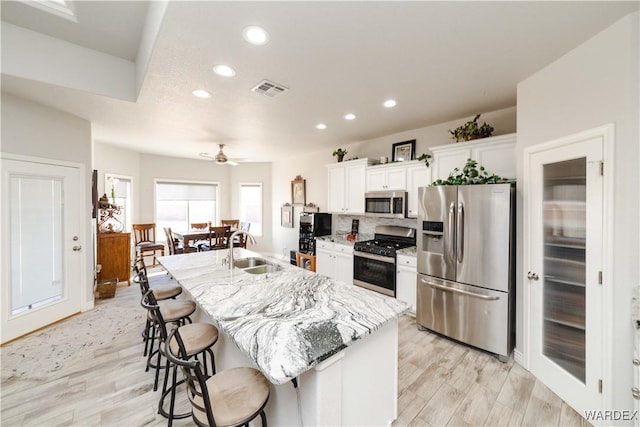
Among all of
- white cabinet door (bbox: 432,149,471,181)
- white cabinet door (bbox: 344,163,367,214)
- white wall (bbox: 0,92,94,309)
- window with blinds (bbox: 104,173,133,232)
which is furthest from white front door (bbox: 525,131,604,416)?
window with blinds (bbox: 104,173,133,232)

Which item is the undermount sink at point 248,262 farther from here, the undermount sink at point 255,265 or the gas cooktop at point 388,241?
the gas cooktop at point 388,241

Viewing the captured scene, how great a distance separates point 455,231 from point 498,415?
1.55 meters

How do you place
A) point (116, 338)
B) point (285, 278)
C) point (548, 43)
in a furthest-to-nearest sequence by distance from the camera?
point (116, 338), point (285, 278), point (548, 43)

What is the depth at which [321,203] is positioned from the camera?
572cm

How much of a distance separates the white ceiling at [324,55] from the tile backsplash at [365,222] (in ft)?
5.11

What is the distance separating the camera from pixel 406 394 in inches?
80.2

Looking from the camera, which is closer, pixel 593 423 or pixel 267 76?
pixel 593 423

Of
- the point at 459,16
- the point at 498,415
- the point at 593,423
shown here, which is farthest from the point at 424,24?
the point at 593,423

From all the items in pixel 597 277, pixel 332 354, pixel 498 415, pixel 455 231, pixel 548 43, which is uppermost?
pixel 548 43

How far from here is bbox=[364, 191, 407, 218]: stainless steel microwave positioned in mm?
3783

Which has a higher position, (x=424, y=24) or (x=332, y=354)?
(x=424, y=24)

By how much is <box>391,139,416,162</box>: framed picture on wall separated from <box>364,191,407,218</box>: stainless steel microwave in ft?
2.15

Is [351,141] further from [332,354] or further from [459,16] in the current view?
[332,354]

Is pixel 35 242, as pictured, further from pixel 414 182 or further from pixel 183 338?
pixel 414 182
